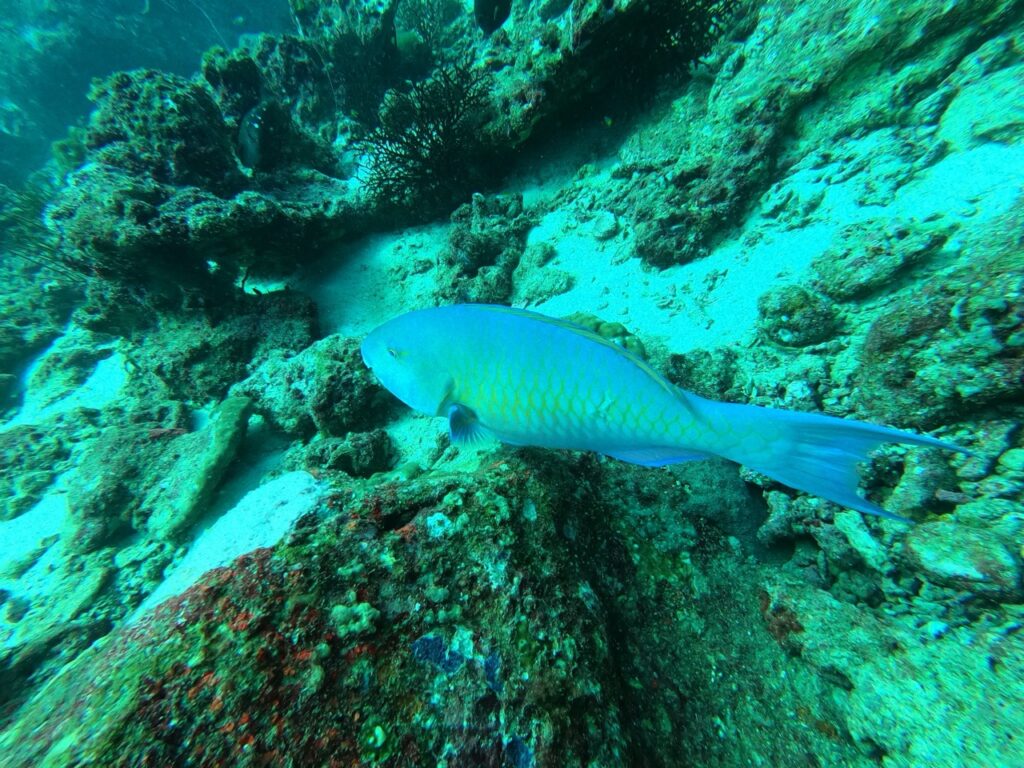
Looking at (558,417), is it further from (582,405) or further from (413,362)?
(413,362)

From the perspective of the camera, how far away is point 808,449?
158cm

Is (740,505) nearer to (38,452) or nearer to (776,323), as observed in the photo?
(776,323)

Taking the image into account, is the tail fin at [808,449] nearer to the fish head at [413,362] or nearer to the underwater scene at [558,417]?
the underwater scene at [558,417]

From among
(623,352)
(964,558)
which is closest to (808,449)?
(623,352)

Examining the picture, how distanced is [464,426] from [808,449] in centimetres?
161

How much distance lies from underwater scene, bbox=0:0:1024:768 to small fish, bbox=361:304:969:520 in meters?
0.02

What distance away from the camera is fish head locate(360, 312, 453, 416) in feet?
7.09

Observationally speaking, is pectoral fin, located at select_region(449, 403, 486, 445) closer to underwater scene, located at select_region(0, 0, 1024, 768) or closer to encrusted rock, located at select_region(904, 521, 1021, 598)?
underwater scene, located at select_region(0, 0, 1024, 768)

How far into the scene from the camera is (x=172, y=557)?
12.5ft

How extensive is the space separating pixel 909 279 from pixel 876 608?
2117 millimetres

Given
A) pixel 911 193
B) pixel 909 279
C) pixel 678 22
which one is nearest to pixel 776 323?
pixel 909 279

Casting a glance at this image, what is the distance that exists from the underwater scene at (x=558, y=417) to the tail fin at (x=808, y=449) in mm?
17

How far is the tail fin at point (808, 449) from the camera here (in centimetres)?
149

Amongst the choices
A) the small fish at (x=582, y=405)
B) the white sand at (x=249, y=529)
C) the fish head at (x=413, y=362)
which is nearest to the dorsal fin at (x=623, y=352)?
→ the small fish at (x=582, y=405)
